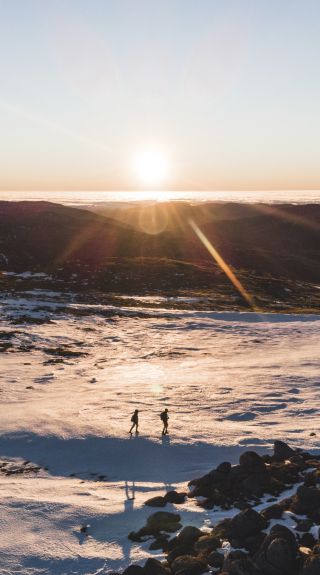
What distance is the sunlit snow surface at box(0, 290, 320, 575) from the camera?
15273 millimetres

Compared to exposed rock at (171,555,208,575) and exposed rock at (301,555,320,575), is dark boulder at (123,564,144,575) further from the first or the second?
exposed rock at (301,555,320,575)

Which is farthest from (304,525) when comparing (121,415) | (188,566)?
(121,415)

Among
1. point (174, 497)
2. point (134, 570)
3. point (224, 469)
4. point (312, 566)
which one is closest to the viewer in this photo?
point (312, 566)

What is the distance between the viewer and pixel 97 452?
852 inches

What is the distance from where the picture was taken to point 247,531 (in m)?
13.6

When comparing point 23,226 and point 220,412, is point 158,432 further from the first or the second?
point 23,226

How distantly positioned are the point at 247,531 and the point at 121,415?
12.6 meters

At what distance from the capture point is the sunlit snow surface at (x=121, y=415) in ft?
50.1

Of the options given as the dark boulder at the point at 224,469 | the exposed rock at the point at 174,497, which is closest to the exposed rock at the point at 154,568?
the exposed rock at the point at 174,497

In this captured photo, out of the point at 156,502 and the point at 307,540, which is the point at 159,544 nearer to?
the point at 156,502

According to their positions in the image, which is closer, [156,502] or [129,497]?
[156,502]

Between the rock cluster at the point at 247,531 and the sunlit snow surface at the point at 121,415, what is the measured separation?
91 cm

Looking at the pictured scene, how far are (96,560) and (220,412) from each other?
43.8 feet

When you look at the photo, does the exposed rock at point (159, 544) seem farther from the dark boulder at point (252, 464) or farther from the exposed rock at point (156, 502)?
the dark boulder at point (252, 464)
